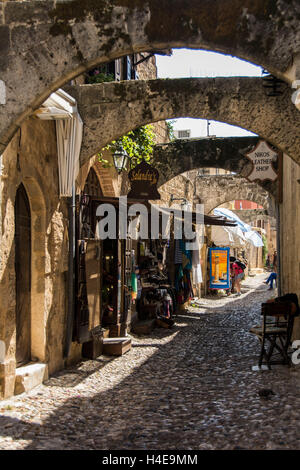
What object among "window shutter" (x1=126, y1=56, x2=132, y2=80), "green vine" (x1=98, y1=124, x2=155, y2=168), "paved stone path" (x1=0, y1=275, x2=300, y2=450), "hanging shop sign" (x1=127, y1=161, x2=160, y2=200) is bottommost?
"paved stone path" (x1=0, y1=275, x2=300, y2=450)

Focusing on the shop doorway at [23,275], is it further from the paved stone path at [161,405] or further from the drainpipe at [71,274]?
the drainpipe at [71,274]

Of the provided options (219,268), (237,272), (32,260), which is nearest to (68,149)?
(32,260)

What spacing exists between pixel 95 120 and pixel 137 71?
464 cm

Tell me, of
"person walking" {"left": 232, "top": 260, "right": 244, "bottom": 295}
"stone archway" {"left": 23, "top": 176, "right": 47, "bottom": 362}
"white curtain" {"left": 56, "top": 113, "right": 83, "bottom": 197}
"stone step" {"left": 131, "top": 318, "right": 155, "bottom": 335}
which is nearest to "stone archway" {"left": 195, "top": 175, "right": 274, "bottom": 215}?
"person walking" {"left": 232, "top": 260, "right": 244, "bottom": 295}

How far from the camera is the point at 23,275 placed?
20.4 feet

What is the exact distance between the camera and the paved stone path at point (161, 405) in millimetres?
4246

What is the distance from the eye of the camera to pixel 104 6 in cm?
398

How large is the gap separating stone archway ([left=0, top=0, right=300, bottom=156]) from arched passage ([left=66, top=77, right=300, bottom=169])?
2.91m

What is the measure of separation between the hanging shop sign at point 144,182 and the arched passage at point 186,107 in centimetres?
132

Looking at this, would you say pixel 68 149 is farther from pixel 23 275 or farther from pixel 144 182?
pixel 144 182

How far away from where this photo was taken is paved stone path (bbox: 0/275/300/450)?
4246 mm

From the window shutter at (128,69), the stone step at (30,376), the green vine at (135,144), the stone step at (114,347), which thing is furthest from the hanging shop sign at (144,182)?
the stone step at (30,376)

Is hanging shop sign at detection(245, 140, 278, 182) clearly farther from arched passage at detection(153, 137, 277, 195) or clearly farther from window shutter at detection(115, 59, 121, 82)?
window shutter at detection(115, 59, 121, 82)

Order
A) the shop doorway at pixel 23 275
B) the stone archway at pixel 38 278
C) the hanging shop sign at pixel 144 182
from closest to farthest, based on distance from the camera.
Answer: the shop doorway at pixel 23 275 → the stone archway at pixel 38 278 → the hanging shop sign at pixel 144 182
